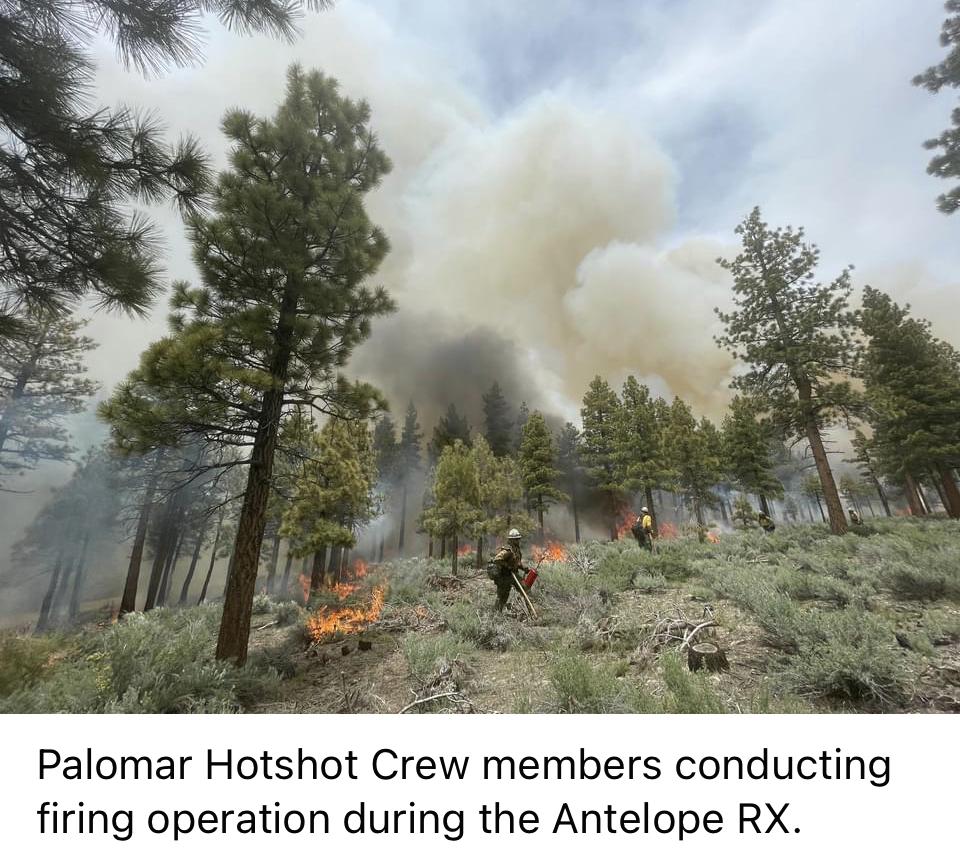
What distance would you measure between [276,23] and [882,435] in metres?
33.2

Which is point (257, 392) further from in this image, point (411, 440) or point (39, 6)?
point (411, 440)

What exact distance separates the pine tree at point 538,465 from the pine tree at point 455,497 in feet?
31.4

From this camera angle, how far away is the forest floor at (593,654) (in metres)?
3.99

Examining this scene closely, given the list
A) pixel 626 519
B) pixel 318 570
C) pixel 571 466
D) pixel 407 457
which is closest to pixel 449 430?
pixel 407 457

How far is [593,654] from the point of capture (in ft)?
20.1

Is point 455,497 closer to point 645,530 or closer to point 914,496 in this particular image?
point 645,530

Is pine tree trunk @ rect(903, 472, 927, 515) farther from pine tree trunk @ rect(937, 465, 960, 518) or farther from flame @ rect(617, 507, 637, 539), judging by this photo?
flame @ rect(617, 507, 637, 539)

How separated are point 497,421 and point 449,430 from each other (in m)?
6.16

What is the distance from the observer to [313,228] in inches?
290

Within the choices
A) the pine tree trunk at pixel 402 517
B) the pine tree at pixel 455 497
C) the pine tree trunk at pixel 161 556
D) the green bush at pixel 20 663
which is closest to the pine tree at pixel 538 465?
the pine tree at pixel 455 497

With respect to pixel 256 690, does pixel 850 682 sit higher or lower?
higher

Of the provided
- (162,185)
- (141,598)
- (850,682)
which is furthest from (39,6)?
(141,598)

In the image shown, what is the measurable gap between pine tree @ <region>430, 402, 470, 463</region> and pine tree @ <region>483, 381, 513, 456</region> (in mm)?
3090

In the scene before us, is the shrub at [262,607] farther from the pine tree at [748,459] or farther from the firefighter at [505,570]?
the pine tree at [748,459]
